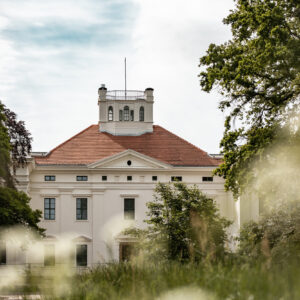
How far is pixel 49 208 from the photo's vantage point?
4166cm

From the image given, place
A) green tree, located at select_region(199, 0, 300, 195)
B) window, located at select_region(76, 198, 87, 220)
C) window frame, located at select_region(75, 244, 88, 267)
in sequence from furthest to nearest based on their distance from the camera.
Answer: window, located at select_region(76, 198, 87, 220) → window frame, located at select_region(75, 244, 88, 267) → green tree, located at select_region(199, 0, 300, 195)

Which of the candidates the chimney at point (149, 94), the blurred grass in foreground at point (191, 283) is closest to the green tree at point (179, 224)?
the blurred grass in foreground at point (191, 283)

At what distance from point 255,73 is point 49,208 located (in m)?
25.7

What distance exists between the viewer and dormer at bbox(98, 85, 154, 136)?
46.4 metres

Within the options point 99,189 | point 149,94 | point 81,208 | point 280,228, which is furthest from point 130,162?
point 280,228

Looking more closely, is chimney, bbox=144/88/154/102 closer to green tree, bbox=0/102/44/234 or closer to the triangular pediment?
the triangular pediment

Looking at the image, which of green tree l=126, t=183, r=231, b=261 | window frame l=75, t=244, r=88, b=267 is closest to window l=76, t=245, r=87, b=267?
window frame l=75, t=244, r=88, b=267

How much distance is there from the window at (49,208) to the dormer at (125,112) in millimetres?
7557

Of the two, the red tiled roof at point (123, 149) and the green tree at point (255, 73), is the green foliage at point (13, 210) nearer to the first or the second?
the green tree at point (255, 73)

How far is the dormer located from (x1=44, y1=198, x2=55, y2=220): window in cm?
756

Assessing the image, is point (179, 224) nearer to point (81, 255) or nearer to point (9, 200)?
point (9, 200)

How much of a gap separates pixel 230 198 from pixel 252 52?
25.2 m

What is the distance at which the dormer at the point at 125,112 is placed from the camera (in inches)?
1826

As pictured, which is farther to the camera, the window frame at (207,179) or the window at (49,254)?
the window frame at (207,179)
